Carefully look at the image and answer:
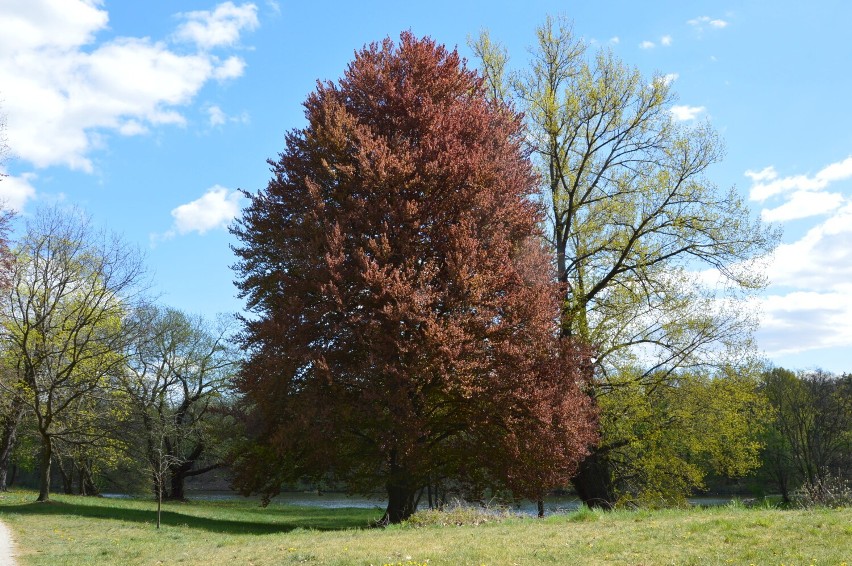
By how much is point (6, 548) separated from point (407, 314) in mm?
9293

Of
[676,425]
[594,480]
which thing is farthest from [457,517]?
[676,425]

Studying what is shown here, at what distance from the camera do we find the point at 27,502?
70.4ft

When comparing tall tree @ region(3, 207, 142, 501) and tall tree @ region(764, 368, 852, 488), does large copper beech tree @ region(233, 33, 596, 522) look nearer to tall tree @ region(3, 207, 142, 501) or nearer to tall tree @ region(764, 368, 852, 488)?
tall tree @ region(3, 207, 142, 501)

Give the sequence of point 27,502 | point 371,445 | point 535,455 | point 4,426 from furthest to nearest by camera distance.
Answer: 1. point 4,426
2. point 27,502
3. point 371,445
4. point 535,455

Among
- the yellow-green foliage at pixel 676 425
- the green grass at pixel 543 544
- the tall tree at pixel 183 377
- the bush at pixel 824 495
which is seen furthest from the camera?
the tall tree at pixel 183 377

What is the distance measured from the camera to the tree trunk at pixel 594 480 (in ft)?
66.7

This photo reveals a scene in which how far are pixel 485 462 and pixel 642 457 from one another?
7163 mm

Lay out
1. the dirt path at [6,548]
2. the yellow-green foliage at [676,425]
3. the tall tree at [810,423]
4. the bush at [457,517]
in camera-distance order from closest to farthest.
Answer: the dirt path at [6,548] < the bush at [457,517] < the yellow-green foliage at [676,425] < the tall tree at [810,423]

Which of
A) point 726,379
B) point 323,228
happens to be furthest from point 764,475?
point 323,228

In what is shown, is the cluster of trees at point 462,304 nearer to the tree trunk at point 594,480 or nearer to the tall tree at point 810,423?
the tree trunk at point 594,480

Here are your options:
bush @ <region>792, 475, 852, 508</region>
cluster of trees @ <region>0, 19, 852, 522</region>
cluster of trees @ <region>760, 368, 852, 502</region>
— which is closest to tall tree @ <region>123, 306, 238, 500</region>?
cluster of trees @ <region>0, 19, 852, 522</region>

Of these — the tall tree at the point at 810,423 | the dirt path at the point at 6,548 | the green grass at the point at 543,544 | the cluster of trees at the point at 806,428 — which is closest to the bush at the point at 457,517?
the green grass at the point at 543,544

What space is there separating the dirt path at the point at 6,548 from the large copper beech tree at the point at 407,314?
5.45 meters

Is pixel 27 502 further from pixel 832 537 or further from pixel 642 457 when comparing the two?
pixel 832 537
